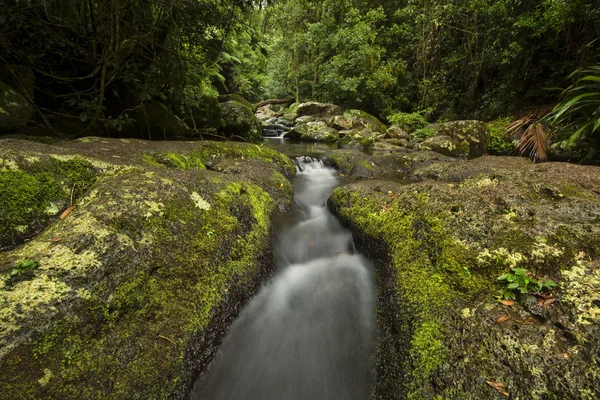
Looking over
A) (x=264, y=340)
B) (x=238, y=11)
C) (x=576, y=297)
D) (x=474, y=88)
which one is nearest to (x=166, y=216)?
(x=264, y=340)

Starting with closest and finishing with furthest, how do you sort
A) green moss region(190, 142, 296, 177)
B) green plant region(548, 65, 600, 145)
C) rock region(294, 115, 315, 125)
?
green plant region(548, 65, 600, 145) < green moss region(190, 142, 296, 177) < rock region(294, 115, 315, 125)

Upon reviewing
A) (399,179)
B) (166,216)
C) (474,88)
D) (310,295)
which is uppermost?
(474,88)

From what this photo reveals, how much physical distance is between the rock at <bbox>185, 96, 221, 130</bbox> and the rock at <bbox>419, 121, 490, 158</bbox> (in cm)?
641

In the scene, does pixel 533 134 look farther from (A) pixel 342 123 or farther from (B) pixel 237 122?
(A) pixel 342 123

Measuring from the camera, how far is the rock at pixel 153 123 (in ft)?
15.5

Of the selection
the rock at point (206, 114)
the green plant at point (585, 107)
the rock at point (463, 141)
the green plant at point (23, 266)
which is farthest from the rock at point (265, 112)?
the green plant at point (23, 266)

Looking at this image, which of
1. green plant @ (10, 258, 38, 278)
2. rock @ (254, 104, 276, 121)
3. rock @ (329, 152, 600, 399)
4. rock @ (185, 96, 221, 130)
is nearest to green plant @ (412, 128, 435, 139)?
rock @ (329, 152, 600, 399)

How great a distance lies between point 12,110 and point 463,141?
9.75 meters

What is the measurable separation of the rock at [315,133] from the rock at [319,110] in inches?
104

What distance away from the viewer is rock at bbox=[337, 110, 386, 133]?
501 inches

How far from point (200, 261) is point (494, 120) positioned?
36.2 feet

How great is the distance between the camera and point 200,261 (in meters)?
2.13

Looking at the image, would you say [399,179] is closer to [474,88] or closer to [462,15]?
[474,88]

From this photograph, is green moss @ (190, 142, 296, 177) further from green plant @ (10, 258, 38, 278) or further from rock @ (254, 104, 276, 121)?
rock @ (254, 104, 276, 121)
